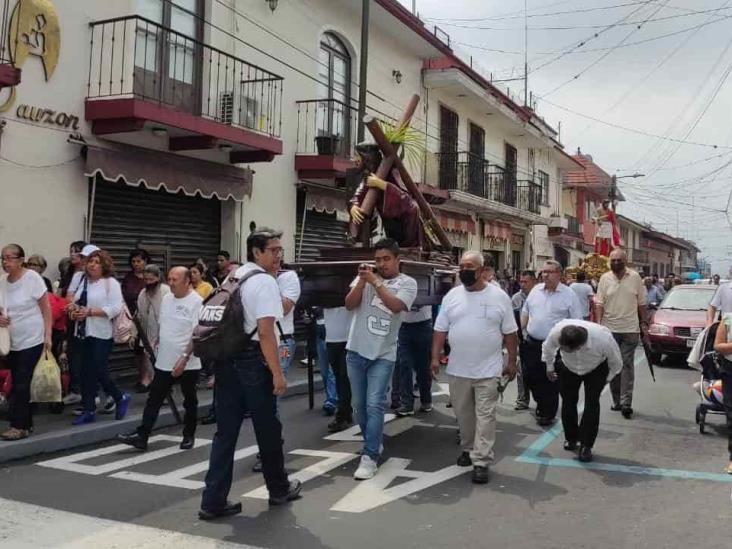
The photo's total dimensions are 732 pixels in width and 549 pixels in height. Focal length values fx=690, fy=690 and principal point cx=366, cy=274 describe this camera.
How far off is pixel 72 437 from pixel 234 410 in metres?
2.74

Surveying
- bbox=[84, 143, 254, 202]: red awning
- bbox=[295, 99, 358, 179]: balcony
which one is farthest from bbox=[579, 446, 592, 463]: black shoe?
bbox=[295, 99, 358, 179]: balcony

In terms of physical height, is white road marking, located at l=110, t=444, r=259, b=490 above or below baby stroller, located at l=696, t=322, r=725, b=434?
below

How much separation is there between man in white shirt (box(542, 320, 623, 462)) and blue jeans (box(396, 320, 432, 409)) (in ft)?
5.95

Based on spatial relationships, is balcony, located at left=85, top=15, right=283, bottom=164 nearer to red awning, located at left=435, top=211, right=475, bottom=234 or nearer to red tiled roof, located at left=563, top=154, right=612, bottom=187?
red awning, located at left=435, top=211, right=475, bottom=234

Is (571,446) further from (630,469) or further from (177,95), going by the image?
(177,95)

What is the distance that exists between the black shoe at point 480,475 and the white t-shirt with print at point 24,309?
389cm

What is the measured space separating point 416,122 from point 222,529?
1496cm

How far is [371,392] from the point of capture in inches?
210

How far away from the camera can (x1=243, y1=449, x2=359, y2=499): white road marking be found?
193 inches

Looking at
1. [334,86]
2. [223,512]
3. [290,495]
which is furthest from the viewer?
[334,86]

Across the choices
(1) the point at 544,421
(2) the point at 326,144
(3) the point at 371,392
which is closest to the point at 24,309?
(3) the point at 371,392

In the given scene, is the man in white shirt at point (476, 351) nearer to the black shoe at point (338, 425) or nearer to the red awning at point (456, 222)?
the black shoe at point (338, 425)

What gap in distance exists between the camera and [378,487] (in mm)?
5016

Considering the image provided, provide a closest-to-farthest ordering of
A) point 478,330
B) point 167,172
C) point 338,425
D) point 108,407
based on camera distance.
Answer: point 478,330, point 338,425, point 108,407, point 167,172
